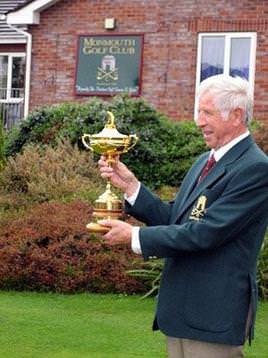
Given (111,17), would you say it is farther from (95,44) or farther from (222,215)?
(222,215)

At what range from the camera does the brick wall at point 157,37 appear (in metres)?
17.3

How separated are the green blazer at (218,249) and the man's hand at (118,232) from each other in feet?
0.24

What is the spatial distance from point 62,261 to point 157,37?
955 cm

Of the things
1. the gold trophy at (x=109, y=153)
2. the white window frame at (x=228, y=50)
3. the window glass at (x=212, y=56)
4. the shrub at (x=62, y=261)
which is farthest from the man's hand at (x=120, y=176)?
the window glass at (x=212, y=56)

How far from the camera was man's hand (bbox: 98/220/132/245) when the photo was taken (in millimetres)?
3920

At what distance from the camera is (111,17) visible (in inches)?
722

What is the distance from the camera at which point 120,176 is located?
14.3 ft

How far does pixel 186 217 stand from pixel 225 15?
551 inches

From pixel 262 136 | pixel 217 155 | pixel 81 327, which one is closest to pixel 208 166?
pixel 217 155

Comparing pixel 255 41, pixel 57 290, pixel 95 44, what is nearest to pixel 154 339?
pixel 57 290

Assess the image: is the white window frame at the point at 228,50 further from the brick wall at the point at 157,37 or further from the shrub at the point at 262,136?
the shrub at the point at 262,136

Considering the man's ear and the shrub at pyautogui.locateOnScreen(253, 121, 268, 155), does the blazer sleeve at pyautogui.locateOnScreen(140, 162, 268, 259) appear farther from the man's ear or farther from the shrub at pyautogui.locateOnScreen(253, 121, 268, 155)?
the shrub at pyautogui.locateOnScreen(253, 121, 268, 155)

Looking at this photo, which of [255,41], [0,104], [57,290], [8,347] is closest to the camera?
[8,347]

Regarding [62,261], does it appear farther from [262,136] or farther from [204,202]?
[204,202]
